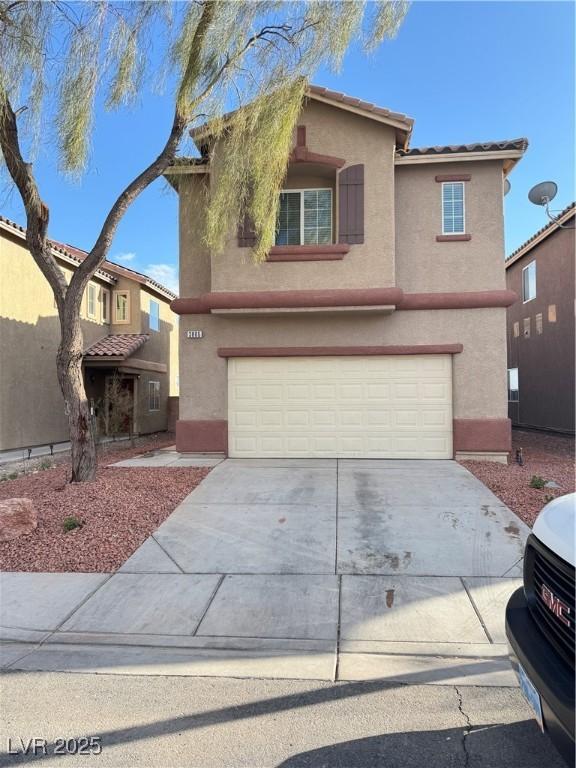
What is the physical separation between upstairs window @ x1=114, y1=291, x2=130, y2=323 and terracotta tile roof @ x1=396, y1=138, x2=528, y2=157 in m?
11.8

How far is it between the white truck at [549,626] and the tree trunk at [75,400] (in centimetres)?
684

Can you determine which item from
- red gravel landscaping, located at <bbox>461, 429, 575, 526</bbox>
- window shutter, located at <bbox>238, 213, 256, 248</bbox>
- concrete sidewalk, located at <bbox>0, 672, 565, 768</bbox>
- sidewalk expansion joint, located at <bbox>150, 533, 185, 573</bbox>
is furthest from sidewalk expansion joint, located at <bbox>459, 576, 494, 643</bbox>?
window shutter, located at <bbox>238, 213, 256, 248</bbox>

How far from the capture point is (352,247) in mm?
10328

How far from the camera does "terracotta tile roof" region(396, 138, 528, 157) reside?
34.0 ft

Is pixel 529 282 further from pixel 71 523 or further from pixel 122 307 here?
pixel 71 523

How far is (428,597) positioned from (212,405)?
7.30 m

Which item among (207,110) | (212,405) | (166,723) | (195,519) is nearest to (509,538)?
(195,519)

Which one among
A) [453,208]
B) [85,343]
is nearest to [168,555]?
[453,208]

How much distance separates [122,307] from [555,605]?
18.4 meters

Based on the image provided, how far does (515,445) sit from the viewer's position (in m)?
13.5

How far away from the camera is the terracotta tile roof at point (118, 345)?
1608 centimetres

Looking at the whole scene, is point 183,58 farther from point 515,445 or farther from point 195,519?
point 515,445

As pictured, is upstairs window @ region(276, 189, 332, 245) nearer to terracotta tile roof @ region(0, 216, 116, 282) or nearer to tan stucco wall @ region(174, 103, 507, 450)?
tan stucco wall @ region(174, 103, 507, 450)

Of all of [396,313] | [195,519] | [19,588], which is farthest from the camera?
[396,313]
